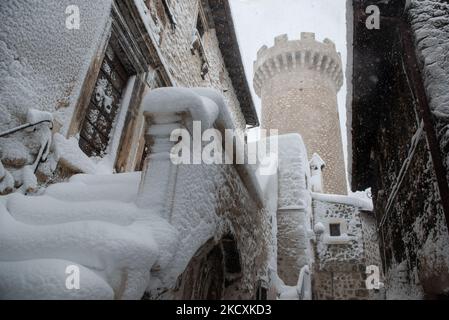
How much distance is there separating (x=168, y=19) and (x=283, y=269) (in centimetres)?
807

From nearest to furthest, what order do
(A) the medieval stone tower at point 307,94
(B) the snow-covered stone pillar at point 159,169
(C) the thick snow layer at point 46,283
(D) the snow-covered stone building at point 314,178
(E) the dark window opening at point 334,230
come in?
(C) the thick snow layer at point 46,283 → (B) the snow-covered stone pillar at point 159,169 → (D) the snow-covered stone building at point 314,178 → (E) the dark window opening at point 334,230 → (A) the medieval stone tower at point 307,94

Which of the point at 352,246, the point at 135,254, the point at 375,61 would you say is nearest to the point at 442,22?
the point at 375,61

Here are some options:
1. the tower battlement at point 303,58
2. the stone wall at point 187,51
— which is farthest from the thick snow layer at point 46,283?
the tower battlement at point 303,58

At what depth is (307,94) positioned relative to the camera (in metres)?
17.9

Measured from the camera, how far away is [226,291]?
3.17 m

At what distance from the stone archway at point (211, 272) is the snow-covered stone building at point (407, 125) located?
5.04ft

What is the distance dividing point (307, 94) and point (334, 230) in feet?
28.2

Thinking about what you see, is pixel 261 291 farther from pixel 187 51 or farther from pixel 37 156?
pixel 187 51

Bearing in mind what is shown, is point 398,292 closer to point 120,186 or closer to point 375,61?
point 375,61

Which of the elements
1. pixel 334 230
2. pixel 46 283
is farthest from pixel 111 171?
pixel 334 230

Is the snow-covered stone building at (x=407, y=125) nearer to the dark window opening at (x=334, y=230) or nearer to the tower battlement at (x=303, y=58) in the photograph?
the dark window opening at (x=334, y=230)

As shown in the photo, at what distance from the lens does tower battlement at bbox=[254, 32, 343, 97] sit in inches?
737

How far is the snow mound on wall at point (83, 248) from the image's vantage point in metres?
1.28
